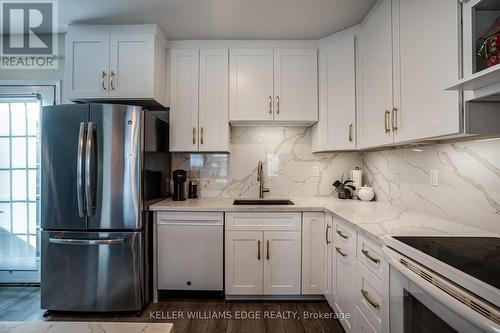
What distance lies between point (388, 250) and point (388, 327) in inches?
13.4

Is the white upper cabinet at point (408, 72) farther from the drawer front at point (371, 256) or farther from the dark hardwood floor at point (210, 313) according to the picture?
the dark hardwood floor at point (210, 313)

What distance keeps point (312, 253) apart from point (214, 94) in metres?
1.78

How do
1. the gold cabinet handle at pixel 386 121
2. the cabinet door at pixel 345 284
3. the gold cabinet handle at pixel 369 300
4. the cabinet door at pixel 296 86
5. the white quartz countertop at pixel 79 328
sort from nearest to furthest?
1. the white quartz countertop at pixel 79 328
2. the gold cabinet handle at pixel 369 300
3. the cabinet door at pixel 345 284
4. the gold cabinet handle at pixel 386 121
5. the cabinet door at pixel 296 86

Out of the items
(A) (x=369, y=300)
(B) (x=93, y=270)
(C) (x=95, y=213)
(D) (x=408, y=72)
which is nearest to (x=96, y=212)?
(C) (x=95, y=213)

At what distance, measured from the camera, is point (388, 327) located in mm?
1080

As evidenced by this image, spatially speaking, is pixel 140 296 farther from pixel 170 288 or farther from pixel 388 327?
pixel 388 327

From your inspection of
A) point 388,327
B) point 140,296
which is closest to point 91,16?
point 140,296

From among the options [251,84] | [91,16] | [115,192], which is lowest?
[115,192]

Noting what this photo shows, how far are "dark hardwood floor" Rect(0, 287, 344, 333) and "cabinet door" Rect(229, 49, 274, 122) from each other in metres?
1.75

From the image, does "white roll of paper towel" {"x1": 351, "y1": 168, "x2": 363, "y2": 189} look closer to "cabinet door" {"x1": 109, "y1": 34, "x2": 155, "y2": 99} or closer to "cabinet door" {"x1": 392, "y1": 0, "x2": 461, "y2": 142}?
"cabinet door" {"x1": 392, "y1": 0, "x2": 461, "y2": 142}

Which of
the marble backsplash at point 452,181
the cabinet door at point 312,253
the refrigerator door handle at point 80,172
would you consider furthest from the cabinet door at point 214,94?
the marble backsplash at point 452,181

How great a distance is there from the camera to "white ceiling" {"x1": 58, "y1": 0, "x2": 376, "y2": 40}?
6.42 ft

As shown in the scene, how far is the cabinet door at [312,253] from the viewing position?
2164mm

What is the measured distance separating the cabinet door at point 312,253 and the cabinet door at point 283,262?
56mm
